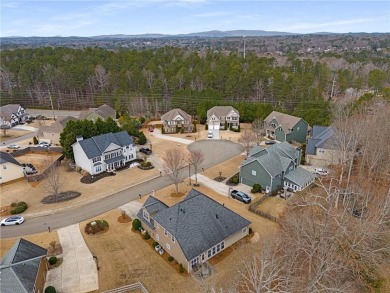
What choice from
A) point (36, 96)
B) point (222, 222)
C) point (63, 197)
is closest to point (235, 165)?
point (222, 222)

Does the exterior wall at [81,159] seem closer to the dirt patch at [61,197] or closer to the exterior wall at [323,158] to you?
the dirt patch at [61,197]

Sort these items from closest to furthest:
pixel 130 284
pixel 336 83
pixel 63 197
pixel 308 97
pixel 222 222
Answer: pixel 130 284
pixel 222 222
pixel 63 197
pixel 308 97
pixel 336 83

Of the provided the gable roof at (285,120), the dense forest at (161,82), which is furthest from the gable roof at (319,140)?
the dense forest at (161,82)

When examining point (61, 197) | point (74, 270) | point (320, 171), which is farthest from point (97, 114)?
point (320, 171)

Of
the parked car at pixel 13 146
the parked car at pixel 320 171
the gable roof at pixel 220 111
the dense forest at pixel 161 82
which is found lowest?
the parked car at pixel 13 146

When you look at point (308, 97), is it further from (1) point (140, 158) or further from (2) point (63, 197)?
(2) point (63, 197)

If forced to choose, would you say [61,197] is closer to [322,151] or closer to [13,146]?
[13,146]
